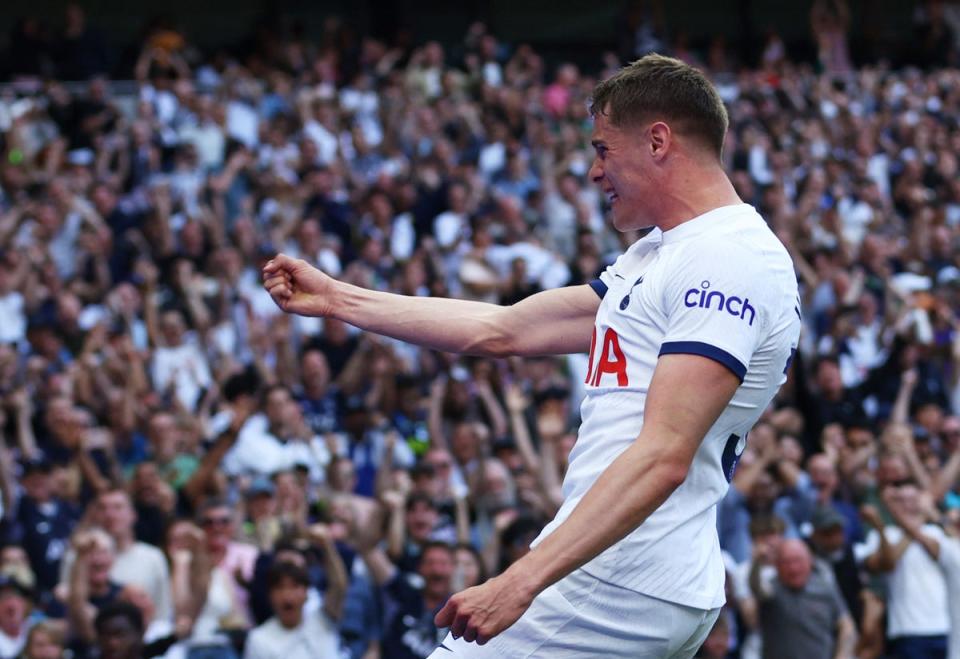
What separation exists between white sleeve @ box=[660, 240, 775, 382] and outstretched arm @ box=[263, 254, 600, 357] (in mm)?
632

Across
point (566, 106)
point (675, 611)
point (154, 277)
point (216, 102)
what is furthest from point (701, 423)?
point (566, 106)

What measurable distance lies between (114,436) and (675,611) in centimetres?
702

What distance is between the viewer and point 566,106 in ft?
55.0

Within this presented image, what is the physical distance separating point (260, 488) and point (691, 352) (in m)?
5.91

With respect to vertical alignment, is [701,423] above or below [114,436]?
above

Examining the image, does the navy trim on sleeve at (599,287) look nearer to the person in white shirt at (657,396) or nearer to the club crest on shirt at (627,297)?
the person in white shirt at (657,396)

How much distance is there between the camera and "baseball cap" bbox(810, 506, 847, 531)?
871 cm

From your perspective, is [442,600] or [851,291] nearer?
[442,600]

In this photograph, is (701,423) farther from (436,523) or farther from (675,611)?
(436,523)

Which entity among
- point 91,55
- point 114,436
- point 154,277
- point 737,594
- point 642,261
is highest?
point 91,55

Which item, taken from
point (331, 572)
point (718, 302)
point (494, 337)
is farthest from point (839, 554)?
point (718, 302)

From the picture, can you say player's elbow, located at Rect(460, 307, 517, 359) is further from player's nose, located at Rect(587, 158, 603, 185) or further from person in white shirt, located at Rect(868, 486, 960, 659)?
person in white shirt, located at Rect(868, 486, 960, 659)

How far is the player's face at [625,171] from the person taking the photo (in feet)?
10.9

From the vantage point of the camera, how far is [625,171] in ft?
11.0
